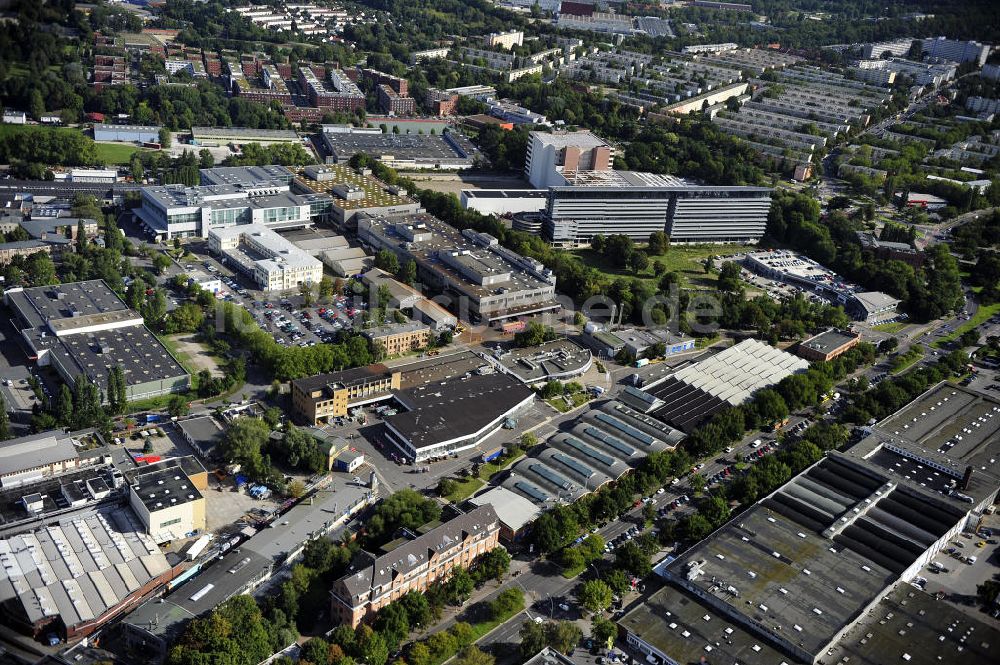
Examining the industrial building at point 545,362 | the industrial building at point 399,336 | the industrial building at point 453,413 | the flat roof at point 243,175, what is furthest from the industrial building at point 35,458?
the flat roof at point 243,175

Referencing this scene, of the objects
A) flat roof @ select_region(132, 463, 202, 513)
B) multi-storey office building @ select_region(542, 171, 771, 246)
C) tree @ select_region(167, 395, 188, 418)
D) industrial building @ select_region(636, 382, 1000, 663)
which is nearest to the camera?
industrial building @ select_region(636, 382, 1000, 663)

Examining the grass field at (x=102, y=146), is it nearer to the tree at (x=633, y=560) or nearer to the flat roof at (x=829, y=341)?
the flat roof at (x=829, y=341)

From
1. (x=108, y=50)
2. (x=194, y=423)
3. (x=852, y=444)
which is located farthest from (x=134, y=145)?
(x=852, y=444)

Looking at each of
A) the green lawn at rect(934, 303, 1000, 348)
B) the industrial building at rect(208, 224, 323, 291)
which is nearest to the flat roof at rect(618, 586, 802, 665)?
the industrial building at rect(208, 224, 323, 291)

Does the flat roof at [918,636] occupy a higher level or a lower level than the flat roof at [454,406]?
lower

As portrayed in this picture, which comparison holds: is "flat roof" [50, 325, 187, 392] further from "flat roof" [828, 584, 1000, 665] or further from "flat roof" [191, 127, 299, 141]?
"flat roof" [191, 127, 299, 141]

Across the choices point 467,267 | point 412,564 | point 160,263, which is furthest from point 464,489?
point 160,263
